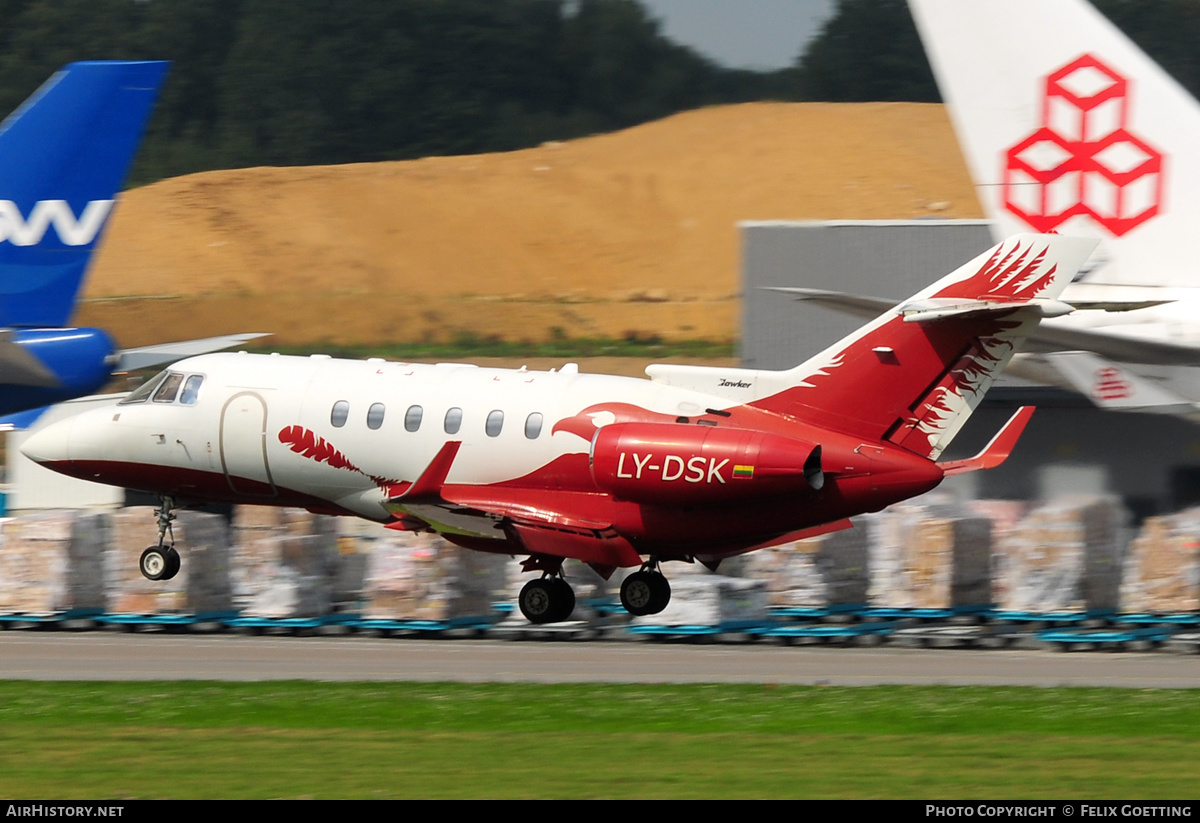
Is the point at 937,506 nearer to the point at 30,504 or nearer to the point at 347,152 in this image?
the point at 30,504

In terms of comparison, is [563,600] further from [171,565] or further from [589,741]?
[589,741]

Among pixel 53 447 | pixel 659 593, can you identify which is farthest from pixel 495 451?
pixel 53 447

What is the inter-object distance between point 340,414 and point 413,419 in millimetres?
1118

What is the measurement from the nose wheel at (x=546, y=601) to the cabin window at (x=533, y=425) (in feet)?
6.50

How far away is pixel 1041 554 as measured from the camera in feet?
74.8

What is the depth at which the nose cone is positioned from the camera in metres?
25.2

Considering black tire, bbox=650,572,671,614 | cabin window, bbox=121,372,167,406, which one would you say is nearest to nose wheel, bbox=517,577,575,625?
black tire, bbox=650,572,671,614

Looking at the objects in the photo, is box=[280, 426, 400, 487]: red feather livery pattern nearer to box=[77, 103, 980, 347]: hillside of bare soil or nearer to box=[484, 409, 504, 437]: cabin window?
box=[484, 409, 504, 437]: cabin window

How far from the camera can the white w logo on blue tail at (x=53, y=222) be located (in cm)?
2009

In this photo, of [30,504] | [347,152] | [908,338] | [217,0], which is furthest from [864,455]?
[217,0]

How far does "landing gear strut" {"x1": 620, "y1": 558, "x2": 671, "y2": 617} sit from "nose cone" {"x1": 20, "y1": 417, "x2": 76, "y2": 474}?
888 cm

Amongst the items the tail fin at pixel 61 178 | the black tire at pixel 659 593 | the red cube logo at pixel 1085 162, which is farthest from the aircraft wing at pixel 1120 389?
the tail fin at pixel 61 178

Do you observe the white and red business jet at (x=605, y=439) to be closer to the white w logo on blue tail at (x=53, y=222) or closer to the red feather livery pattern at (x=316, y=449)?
the red feather livery pattern at (x=316, y=449)

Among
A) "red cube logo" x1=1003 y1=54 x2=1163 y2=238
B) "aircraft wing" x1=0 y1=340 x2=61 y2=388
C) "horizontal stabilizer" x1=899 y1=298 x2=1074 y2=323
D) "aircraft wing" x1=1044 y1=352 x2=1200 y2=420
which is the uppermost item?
"red cube logo" x1=1003 y1=54 x2=1163 y2=238
